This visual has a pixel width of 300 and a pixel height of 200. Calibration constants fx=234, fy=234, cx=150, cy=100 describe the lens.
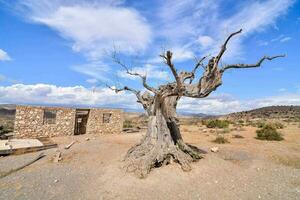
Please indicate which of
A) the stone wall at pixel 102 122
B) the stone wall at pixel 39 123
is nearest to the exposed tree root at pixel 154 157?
the stone wall at pixel 39 123

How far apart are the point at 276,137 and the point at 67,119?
15.8m

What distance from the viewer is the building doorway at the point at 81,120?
20116 mm

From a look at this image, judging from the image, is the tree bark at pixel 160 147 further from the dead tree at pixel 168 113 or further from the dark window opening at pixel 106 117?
the dark window opening at pixel 106 117

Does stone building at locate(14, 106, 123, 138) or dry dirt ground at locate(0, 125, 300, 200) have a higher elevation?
stone building at locate(14, 106, 123, 138)

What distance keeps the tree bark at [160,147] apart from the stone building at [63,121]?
9950 mm

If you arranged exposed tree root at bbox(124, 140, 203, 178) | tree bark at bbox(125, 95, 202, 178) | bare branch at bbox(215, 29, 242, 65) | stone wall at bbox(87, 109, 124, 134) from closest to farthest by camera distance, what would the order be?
bare branch at bbox(215, 29, 242, 65) < exposed tree root at bbox(124, 140, 203, 178) < tree bark at bbox(125, 95, 202, 178) < stone wall at bbox(87, 109, 124, 134)

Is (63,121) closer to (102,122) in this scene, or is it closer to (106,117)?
(102,122)

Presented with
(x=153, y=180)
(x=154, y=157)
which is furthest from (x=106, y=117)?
(x=153, y=180)

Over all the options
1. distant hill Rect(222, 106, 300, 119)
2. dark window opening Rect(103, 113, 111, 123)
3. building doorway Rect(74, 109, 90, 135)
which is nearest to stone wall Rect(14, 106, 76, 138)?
building doorway Rect(74, 109, 90, 135)

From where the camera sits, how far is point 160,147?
920 centimetres

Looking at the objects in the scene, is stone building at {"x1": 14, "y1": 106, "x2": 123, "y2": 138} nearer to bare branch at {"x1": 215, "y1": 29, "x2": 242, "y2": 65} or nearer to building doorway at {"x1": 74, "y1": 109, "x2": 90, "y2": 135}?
building doorway at {"x1": 74, "y1": 109, "x2": 90, "y2": 135}

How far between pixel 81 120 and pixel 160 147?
13.5 metres

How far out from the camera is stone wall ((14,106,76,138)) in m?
16.0

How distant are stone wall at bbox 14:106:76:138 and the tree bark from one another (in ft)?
32.6
